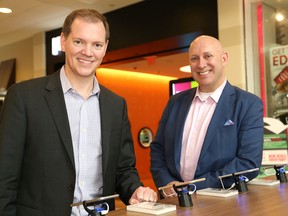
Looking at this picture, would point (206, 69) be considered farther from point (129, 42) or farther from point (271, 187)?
point (129, 42)

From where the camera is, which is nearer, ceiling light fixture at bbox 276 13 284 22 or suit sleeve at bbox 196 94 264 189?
suit sleeve at bbox 196 94 264 189

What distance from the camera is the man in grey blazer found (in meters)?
1.59

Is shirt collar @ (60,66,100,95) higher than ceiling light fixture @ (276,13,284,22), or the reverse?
ceiling light fixture @ (276,13,284,22)

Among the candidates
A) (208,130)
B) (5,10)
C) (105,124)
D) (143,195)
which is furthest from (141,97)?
(143,195)

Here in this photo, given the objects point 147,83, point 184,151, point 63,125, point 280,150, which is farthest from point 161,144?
point 147,83

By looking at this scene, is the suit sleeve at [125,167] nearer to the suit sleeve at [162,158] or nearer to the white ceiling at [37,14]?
the suit sleeve at [162,158]

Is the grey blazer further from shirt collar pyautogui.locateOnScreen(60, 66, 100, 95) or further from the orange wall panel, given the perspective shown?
the orange wall panel

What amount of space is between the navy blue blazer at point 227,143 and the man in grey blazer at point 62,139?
480 mm

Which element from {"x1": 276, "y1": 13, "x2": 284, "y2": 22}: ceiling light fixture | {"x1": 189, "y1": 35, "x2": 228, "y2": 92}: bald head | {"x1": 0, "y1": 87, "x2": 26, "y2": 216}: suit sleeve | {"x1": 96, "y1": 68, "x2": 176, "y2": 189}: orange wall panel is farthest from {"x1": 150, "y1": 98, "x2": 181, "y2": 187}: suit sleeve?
{"x1": 96, "y1": 68, "x2": 176, "y2": 189}: orange wall panel

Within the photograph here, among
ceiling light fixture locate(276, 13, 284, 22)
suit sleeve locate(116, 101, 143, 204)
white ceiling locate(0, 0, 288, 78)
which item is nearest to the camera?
suit sleeve locate(116, 101, 143, 204)

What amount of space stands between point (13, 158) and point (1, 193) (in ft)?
0.49

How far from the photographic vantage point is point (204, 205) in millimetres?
1386

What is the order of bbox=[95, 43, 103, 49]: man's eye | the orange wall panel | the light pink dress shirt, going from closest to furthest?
bbox=[95, 43, 103, 49]: man's eye → the light pink dress shirt → the orange wall panel

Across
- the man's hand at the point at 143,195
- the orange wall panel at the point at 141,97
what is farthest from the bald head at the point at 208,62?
the orange wall panel at the point at 141,97
